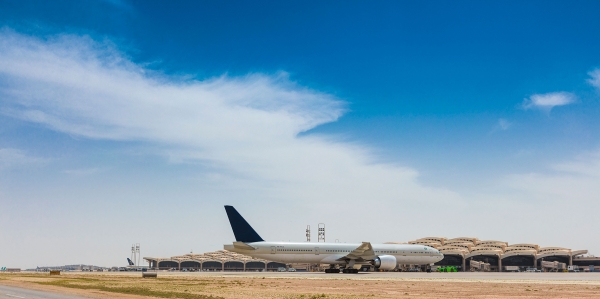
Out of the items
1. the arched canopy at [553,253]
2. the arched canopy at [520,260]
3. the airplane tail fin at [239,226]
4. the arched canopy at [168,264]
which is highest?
the airplane tail fin at [239,226]

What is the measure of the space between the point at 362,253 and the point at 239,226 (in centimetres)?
1600

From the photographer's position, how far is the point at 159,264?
18812 centimetres

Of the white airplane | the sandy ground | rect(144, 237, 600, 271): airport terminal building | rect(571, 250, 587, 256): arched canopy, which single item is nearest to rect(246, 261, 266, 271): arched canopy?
rect(144, 237, 600, 271): airport terminal building

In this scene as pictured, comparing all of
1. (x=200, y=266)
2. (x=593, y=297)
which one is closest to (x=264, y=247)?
(x=593, y=297)

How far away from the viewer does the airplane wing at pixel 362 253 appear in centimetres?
7006

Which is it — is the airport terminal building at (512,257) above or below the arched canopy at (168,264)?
above

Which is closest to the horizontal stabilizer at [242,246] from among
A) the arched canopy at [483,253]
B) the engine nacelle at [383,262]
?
the engine nacelle at [383,262]

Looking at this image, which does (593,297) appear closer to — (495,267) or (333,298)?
(333,298)

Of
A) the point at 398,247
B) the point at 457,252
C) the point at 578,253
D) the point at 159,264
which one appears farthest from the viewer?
the point at 159,264

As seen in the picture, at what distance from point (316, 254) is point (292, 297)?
46072 mm

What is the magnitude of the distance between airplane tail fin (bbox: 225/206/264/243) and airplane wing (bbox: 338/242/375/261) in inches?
504

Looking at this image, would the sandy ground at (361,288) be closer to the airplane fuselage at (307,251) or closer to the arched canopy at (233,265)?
the airplane fuselage at (307,251)

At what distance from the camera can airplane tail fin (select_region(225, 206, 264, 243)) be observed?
6988cm

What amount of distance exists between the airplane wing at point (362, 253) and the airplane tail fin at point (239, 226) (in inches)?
504
